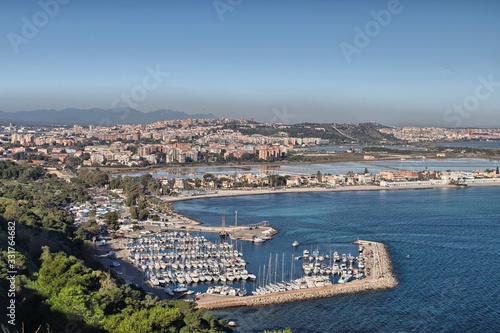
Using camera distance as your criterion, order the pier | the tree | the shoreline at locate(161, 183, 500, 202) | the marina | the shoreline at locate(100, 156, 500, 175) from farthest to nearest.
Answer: the shoreline at locate(100, 156, 500, 175) < the shoreline at locate(161, 183, 500, 202) < the tree < the pier < the marina

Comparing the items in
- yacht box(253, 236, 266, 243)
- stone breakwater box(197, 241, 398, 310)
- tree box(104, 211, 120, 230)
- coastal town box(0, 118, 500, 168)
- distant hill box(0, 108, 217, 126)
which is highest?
distant hill box(0, 108, 217, 126)

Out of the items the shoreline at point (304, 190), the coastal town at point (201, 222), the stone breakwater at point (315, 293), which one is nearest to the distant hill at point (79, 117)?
the coastal town at point (201, 222)

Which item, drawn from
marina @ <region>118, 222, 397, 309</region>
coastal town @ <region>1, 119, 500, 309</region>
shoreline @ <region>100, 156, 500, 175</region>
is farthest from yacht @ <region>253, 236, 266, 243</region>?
shoreline @ <region>100, 156, 500, 175</region>

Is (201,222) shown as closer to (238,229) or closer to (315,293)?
(238,229)

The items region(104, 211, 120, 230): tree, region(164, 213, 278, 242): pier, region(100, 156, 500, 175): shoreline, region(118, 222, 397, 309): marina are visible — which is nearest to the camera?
region(118, 222, 397, 309): marina

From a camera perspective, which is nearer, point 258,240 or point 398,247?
point 398,247

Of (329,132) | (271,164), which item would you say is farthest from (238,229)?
(329,132)

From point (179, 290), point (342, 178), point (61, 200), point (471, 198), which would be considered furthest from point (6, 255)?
point (342, 178)

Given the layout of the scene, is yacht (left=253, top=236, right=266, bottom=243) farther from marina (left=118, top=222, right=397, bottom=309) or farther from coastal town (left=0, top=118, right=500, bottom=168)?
coastal town (left=0, top=118, right=500, bottom=168)

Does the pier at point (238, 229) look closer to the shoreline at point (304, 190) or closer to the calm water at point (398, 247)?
the calm water at point (398, 247)

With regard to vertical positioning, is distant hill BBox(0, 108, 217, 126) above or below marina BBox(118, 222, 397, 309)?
above
